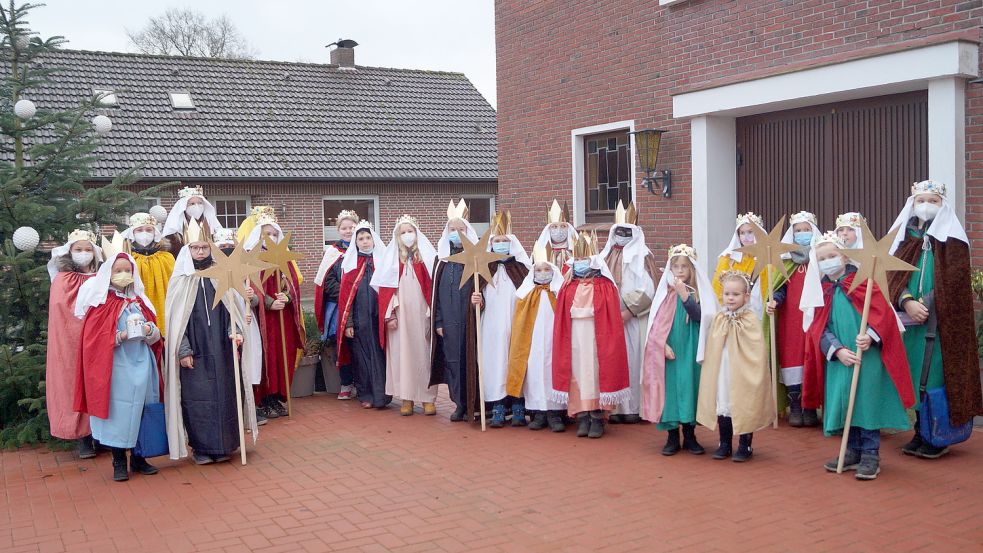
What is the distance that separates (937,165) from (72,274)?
7.63 metres

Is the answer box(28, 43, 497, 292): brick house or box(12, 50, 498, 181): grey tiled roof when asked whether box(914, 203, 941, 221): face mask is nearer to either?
box(28, 43, 497, 292): brick house

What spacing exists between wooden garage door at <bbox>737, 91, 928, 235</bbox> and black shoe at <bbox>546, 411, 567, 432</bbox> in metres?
3.92

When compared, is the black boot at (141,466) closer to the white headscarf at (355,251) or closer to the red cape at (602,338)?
the white headscarf at (355,251)

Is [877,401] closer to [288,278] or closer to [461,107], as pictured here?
[288,278]

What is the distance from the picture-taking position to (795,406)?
8211 mm

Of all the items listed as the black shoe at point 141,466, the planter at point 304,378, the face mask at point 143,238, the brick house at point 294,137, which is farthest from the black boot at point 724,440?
the brick house at point 294,137

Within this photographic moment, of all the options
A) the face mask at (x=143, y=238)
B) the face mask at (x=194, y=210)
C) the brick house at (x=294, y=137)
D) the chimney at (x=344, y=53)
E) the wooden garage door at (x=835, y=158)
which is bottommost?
the face mask at (x=143, y=238)

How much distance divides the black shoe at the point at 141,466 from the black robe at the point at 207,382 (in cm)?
36

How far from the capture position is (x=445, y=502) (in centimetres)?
623

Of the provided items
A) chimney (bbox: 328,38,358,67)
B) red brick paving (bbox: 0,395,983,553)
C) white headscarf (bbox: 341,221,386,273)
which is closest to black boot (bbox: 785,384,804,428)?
red brick paving (bbox: 0,395,983,553)

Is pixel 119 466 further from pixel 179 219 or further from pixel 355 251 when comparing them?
pixel 355 251

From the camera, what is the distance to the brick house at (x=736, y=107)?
8.46m

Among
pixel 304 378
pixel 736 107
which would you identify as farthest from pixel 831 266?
pixel 304 378

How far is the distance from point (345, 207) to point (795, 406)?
734 inches
